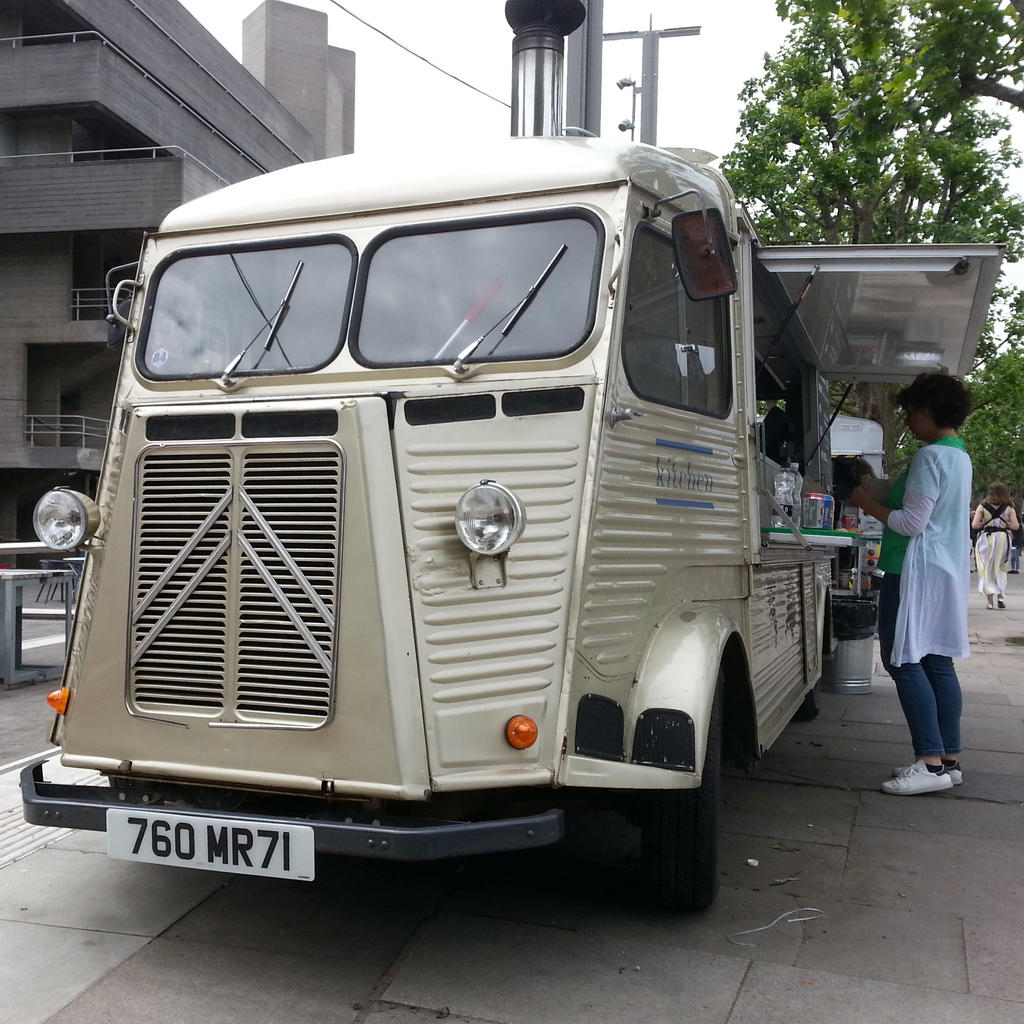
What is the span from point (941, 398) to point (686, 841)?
300cm

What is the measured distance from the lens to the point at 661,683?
356cm

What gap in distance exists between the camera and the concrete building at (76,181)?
76.1 ft

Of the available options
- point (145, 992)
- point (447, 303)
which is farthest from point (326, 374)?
point (145, 992)

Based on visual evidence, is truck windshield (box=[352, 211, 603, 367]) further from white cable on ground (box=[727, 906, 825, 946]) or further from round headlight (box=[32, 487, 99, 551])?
white cable on ground (box=[727, 906, 825, 946])

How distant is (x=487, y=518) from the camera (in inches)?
131

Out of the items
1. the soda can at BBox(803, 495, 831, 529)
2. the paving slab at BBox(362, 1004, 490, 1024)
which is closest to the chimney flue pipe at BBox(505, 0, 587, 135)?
the soda can at BBox(803, 495, 831, 529)

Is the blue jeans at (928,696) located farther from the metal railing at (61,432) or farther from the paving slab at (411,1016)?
the metal railing at (61,432)

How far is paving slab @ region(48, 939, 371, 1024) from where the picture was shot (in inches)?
128

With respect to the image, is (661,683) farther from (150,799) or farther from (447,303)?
(150,799)

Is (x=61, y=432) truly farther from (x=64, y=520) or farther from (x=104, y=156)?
(x=64, y=520)

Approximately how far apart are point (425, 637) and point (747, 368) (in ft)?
A: 6.66

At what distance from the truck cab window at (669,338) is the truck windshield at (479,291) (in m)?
0.20

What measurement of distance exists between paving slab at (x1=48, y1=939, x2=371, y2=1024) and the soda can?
428 cm

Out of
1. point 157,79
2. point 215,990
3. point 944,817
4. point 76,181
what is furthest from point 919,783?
point 157,79
